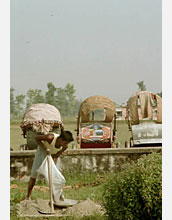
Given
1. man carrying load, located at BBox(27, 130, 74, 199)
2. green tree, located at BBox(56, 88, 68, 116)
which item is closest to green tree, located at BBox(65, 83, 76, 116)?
green tree, located at BBox(56, 88, 68, 116)

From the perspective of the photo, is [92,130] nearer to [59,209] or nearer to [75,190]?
[75,190]

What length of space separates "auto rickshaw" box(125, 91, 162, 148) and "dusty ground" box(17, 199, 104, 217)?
9.53 ft

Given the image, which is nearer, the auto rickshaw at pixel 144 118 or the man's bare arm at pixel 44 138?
the man's bare arm at pixel 44 138

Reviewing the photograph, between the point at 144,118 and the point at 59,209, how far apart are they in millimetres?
3596

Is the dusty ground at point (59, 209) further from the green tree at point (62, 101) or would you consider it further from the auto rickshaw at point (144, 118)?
the green tree at point (62, 101)

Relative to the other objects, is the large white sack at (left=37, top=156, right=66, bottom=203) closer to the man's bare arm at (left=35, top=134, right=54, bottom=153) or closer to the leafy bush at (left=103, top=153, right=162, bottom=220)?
the man's bare arm at (left=35, top=134, right=54, bottom=153)

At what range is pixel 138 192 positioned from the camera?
9.68 feet

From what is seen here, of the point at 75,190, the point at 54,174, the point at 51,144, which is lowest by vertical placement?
the point at 75,190

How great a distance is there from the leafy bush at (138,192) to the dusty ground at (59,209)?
0.89 meters

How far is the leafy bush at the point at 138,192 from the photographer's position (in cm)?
290

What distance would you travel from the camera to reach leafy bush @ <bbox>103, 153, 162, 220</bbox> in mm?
2900

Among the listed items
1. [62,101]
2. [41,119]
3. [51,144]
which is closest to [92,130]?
[41,119]

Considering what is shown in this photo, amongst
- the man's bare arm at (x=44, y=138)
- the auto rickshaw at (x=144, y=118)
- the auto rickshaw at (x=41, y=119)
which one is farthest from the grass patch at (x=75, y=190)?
the auto rickshaw at (x=144, y=118)
